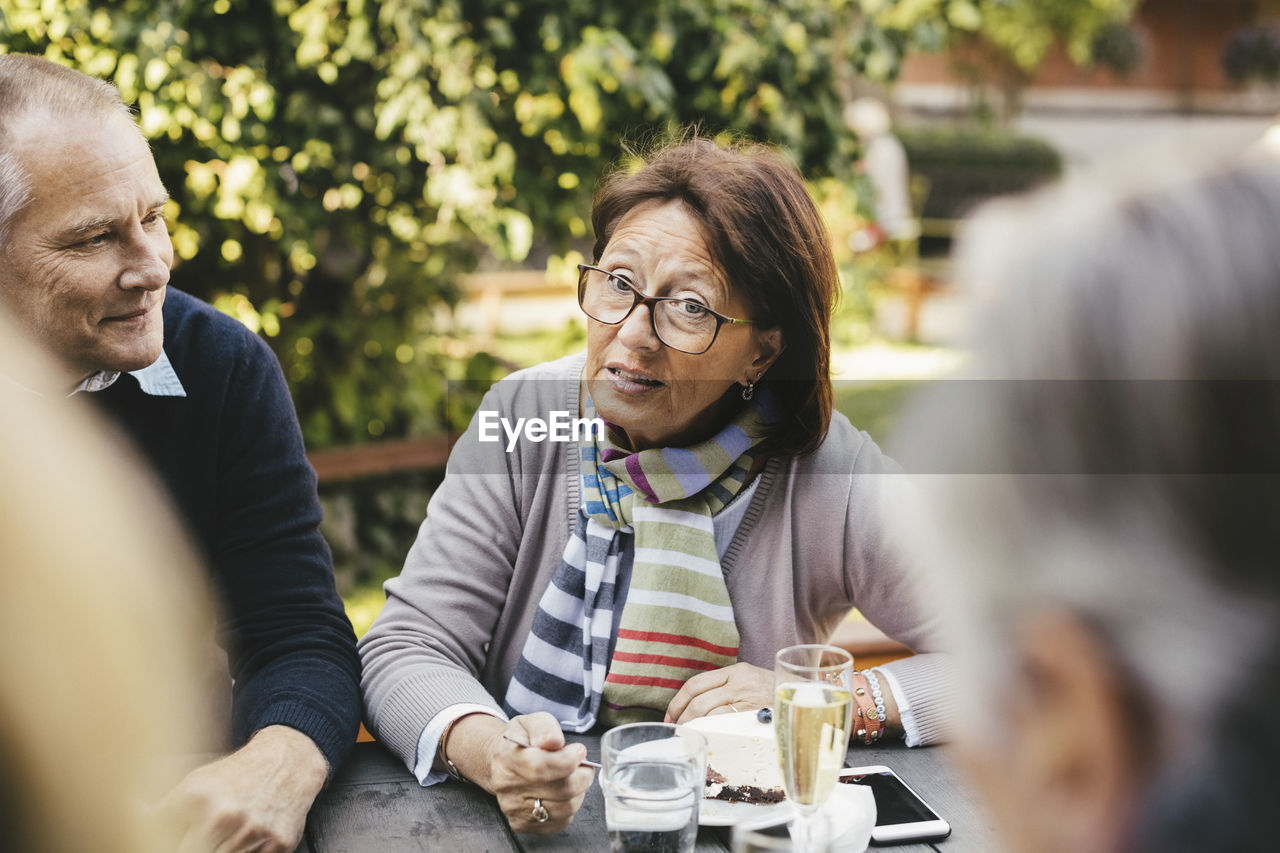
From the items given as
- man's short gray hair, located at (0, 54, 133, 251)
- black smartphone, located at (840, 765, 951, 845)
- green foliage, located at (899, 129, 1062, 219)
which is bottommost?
black smartphone, located at (840, 765, 951, 845)

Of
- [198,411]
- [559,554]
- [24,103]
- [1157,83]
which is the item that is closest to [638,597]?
[559,554]

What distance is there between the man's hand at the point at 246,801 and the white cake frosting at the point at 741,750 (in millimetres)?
506

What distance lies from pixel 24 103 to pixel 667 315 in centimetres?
99

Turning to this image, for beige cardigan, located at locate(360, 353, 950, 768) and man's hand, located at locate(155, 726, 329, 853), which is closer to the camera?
man's hand, located at locate(155, 726, 329, 853)

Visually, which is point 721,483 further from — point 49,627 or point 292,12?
point 292,12

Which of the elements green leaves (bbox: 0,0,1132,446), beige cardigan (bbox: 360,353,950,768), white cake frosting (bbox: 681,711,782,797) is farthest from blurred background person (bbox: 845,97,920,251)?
white cake frosting (bbox: 681,711,782,797)

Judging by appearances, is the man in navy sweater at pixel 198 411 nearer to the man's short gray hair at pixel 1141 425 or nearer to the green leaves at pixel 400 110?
the man's short gray hair at pixel 1141 425

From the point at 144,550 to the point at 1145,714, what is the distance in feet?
2.40

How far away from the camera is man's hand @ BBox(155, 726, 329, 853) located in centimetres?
140

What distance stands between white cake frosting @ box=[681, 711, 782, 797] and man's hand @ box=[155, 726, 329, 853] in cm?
51

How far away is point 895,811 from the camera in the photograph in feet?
4.85

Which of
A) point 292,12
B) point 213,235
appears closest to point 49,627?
point 292,12

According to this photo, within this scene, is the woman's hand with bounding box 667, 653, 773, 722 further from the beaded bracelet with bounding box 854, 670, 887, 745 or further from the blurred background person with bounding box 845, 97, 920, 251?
the blurred background person with bounding box 845, 97, 920, 251

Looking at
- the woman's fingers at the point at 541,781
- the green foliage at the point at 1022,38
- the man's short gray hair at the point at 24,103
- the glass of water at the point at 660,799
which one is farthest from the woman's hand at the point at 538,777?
the green foliage at the point at 1022,38
